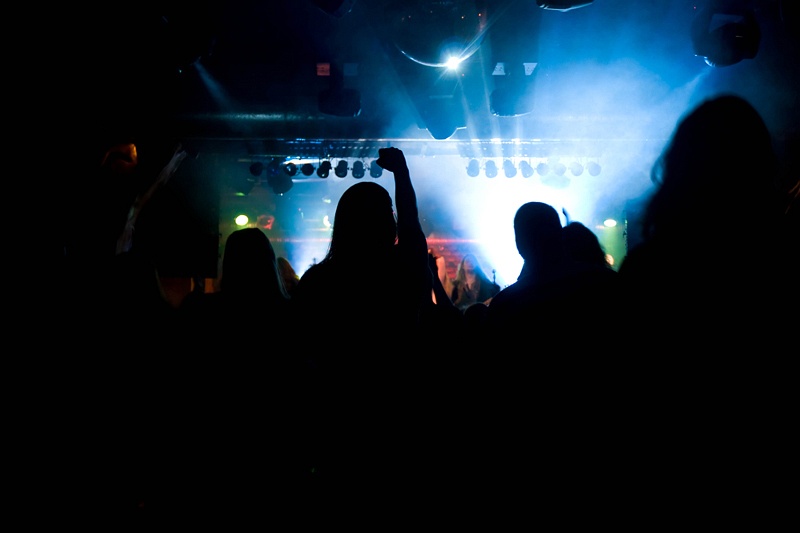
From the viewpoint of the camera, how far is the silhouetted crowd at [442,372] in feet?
3.19

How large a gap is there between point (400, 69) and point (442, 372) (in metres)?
4.04

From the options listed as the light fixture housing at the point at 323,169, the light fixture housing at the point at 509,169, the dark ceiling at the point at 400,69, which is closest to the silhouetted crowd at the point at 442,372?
the dark ceiling at the point at 400,69

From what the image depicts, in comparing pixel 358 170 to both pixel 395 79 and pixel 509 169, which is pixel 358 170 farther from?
pixel 509 169

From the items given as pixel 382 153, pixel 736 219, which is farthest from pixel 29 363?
pixel 736 219

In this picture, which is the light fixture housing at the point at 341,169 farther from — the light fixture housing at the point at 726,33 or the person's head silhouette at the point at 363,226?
the person's head silhouette at the point at 363,226

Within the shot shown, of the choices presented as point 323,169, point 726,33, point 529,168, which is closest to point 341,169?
point 323,169

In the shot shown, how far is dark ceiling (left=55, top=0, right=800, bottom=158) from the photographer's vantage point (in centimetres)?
409

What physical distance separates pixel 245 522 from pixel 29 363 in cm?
112

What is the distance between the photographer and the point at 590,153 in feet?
22.3

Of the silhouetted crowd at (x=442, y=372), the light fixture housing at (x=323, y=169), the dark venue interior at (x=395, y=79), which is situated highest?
the dark venue interior at (x=395, y=79)

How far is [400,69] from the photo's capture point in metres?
5.32

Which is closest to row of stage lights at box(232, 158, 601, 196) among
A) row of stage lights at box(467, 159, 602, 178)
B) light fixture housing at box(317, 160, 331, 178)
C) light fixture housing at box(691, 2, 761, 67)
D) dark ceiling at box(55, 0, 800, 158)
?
row of stage lights at box(467, 159, 602, 178)

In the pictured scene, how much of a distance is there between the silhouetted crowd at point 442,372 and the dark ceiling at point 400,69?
9.11 feet

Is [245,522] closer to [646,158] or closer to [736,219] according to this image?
[736,219]
